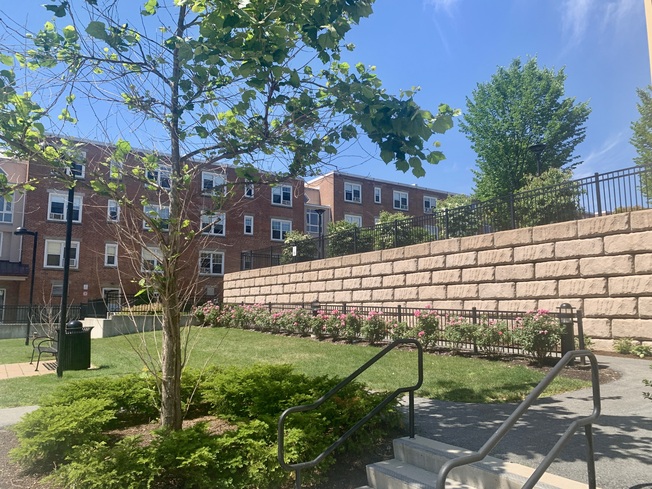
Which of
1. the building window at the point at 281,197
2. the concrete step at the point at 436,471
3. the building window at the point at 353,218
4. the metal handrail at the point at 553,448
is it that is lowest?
the concrete step at the point at 436,471

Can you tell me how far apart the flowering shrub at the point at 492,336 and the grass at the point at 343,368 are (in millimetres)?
716

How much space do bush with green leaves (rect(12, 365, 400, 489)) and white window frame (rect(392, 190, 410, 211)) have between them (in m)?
44.0

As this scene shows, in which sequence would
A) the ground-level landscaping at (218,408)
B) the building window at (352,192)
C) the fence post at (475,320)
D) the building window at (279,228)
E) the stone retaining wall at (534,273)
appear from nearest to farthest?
the ground-level landscaping at (218,408)
the stone retaining wall at (534,273)
the fence post at (475,320)
the building window at (279,228)
the building window at (352,192)

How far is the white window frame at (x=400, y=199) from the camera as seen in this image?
49.6 m

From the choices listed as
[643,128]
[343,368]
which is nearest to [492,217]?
[343,368]

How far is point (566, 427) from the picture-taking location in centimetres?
538

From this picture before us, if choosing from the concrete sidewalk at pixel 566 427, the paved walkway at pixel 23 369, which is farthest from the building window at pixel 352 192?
the concrete sidewalk at pixel 566 427

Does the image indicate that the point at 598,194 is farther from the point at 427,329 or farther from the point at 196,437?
the point at 196,437

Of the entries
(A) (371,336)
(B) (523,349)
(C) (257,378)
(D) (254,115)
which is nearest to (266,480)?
(C) (257,378)

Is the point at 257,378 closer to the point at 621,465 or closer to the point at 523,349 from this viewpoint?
the point at 621,465

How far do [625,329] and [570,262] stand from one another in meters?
1.93

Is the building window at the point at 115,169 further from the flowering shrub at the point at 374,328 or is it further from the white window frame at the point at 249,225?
the white window frame at the point at 249,225

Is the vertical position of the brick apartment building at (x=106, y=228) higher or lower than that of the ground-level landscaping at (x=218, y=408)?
higher

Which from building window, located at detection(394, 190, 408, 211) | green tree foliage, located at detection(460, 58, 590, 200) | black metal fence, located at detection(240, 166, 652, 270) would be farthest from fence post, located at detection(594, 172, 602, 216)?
building window, located at detection(394, 190, 408, 211)
